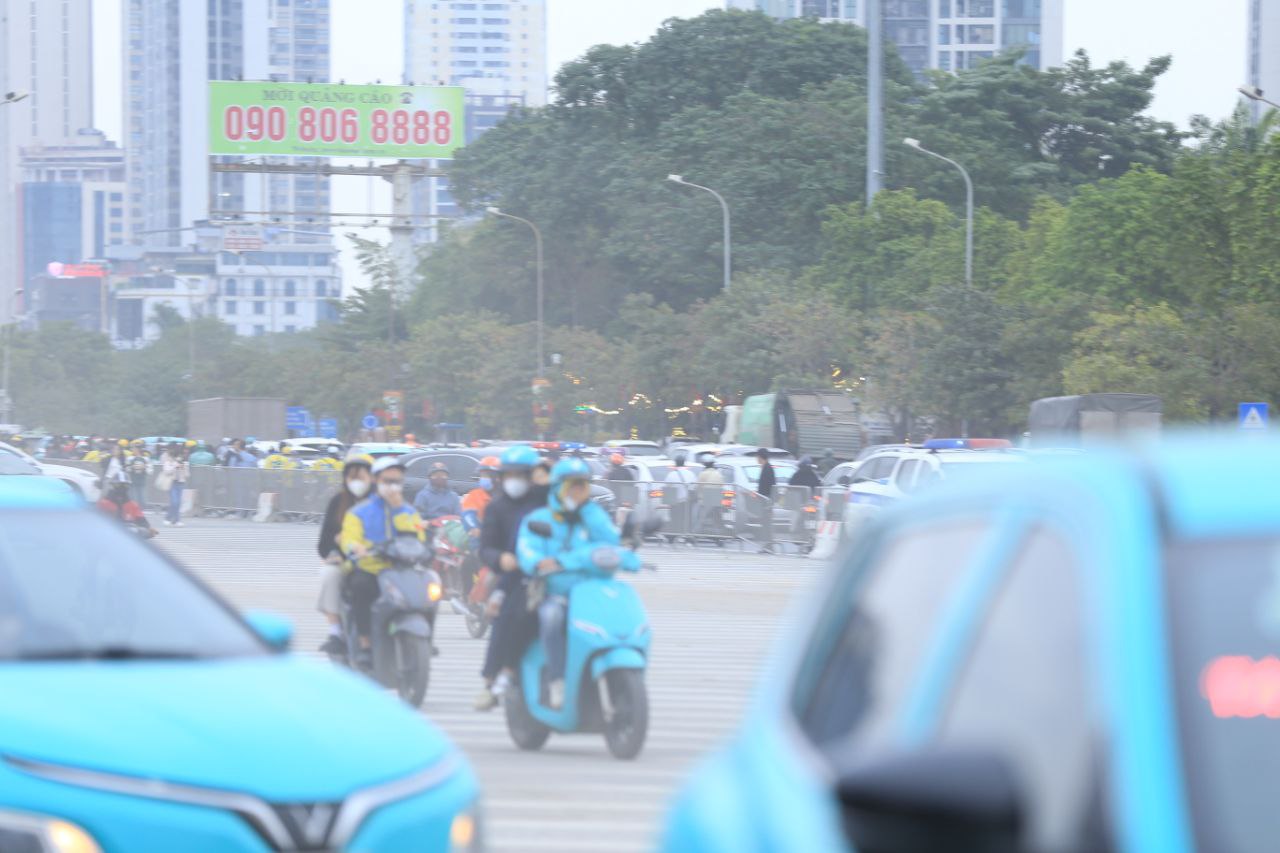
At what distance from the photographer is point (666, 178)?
230 ft

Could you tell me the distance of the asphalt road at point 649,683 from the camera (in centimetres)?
888

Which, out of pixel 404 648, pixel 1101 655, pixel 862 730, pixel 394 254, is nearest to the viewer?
pixel 1101 655

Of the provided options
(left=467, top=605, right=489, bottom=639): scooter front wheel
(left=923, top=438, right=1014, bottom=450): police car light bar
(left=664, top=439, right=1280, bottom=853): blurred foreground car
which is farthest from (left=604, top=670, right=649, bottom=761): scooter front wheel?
(left=923, top=438, right=1014, bottom=450): police car light bar

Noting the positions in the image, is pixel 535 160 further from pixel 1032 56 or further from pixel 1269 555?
pixel 1032 56

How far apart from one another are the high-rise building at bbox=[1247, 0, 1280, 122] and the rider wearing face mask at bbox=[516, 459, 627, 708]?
107m

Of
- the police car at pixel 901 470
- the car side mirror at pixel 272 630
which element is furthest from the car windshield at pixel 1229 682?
the police car at pixel 901 470

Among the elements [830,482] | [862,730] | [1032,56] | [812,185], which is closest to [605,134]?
[812,185]

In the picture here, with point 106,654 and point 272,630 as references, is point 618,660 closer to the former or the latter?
point 272,630

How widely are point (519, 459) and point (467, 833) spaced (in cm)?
726

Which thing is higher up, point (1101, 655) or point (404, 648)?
point (1101, 655)

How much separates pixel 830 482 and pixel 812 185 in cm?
3059

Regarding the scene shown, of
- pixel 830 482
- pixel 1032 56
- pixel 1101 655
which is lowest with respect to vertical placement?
pixel 830 482

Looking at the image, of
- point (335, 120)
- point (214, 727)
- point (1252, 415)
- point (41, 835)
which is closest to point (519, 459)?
point (214, 727)

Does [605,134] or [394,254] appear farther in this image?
[394,254]
